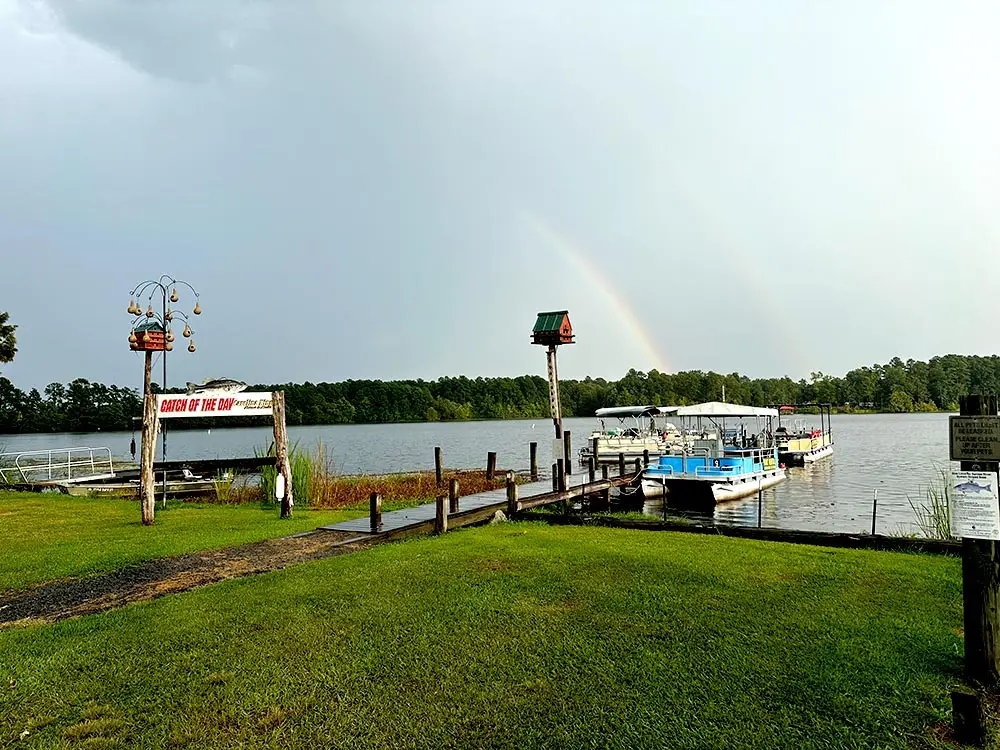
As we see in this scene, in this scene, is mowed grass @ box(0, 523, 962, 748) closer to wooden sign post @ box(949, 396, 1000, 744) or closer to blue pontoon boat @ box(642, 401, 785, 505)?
wooden sign post @ box(949, 396, 1000, 744)

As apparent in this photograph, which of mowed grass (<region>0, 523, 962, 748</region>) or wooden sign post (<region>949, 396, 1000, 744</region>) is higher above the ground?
wooden sign post (<region>949, 396, 1000, 744</region>)

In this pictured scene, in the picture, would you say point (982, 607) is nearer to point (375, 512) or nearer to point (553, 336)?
point (375, 512)

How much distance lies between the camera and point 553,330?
73.0 feet

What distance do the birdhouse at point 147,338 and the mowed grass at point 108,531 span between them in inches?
167

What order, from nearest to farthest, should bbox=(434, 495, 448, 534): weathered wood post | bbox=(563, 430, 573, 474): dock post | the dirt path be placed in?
1. the dirt path
2. bbox=(434, 495, 448, 534): weathered wood post
3. bbox=(563, 430, 573, 474): dock post

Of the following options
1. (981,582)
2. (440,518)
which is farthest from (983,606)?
(440,518)

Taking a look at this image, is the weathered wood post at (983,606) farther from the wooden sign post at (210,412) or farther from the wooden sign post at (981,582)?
the wooden sign post at (210,412)

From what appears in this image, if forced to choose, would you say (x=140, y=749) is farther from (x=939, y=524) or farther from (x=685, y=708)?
(x=939, y=524)

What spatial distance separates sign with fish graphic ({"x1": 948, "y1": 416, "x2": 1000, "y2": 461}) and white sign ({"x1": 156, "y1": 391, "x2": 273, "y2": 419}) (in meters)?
12.2

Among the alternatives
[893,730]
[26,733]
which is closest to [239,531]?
[26,733]

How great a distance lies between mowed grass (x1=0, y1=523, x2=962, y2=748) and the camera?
429 cm

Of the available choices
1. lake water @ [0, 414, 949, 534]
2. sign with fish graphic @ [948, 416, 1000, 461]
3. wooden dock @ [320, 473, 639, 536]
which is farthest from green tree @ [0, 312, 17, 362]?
sign with fish graphic @ [948, 416, 1000, 461]

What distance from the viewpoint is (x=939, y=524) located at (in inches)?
492

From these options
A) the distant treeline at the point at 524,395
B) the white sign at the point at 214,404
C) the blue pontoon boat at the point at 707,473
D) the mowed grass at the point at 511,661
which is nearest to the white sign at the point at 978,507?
the mowed grass at the point at 511,661
